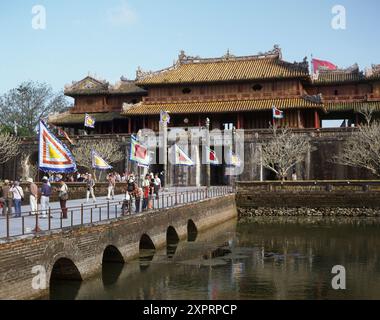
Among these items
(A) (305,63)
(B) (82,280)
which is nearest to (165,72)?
(A) (305,63)

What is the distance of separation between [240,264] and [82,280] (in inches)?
308

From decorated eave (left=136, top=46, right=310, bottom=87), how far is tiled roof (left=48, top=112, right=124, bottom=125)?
19.3ft

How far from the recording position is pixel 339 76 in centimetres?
6284

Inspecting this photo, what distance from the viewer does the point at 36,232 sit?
16266 millimetres

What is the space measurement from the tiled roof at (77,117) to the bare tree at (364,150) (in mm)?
26480

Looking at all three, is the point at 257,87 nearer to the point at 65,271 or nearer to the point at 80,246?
the point at 80,246

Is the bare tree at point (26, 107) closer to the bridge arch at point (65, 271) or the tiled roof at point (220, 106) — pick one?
the tiled roof at point (220, 106)

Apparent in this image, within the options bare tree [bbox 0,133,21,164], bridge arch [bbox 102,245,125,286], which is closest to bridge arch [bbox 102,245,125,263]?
bridge arch [bbox 102,245,125,286]

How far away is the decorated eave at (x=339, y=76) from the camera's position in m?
61.0

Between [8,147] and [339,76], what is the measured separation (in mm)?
36937

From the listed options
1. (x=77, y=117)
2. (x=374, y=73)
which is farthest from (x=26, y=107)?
(x=374, y=73)

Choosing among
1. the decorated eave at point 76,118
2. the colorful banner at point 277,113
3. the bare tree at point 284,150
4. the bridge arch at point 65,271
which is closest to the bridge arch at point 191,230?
the bridge arch at point 65,271

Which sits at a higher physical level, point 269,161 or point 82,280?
point 269,161

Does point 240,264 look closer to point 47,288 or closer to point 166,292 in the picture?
point 166,292
